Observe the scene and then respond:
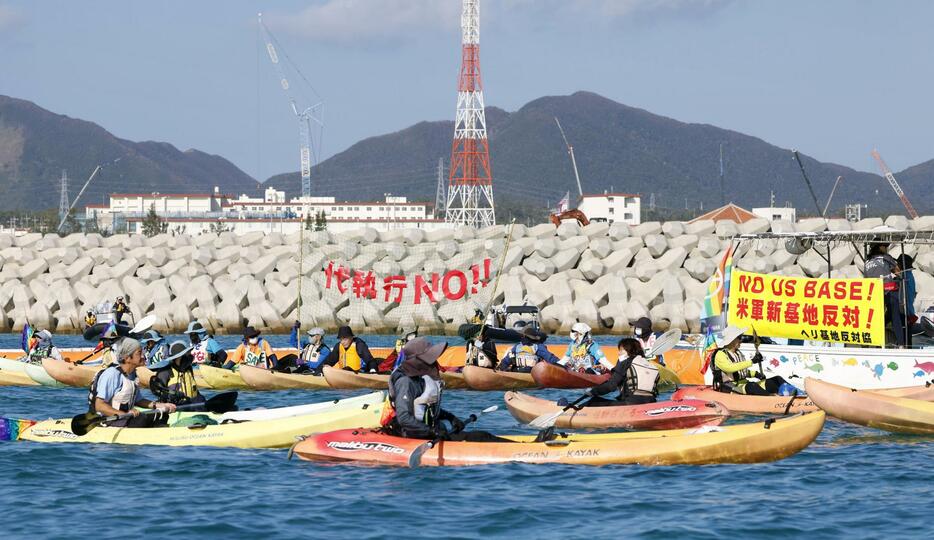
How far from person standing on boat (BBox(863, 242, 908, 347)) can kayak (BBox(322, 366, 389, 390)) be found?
31.4 feet

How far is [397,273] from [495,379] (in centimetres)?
1527

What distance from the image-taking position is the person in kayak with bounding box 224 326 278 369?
88.0 ft

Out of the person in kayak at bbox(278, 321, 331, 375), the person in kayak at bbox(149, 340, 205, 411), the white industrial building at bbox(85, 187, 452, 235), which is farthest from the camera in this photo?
the white industrial building at bbox(85, 187, 452, 235)

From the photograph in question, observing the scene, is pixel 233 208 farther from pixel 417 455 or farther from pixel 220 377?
pixel 417 455

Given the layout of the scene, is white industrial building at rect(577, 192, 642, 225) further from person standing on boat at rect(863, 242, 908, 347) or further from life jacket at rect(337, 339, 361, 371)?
person standing on boat at rect(863, 242, 908, 347)

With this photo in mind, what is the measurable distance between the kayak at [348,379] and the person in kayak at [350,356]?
51cm

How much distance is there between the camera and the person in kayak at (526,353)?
26.6 metres

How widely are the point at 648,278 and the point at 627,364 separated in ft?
93.2

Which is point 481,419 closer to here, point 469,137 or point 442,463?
point 442,463

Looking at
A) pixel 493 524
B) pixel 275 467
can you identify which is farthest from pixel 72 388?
pixel 493 524

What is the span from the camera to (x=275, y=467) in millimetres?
15961

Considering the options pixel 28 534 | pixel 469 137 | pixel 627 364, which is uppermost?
pixel 469 137

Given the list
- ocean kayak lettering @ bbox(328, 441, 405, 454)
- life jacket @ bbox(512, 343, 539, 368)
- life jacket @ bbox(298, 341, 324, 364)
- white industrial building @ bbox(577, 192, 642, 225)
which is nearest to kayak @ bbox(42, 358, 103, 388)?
life jacket @ bbox(298, 341, 324, 364)

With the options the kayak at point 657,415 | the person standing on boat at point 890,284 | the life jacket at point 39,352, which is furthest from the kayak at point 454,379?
the life jacket at point 39,352
